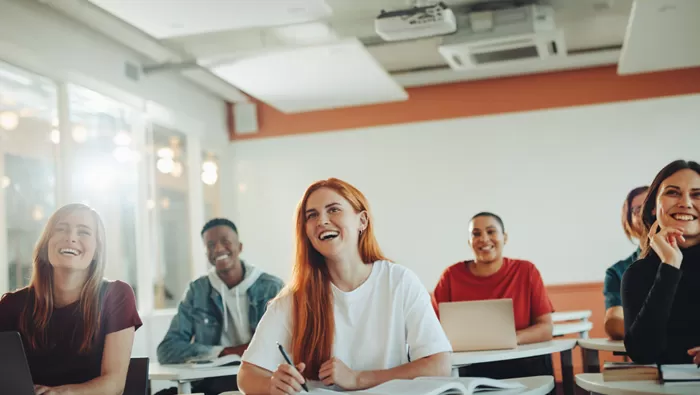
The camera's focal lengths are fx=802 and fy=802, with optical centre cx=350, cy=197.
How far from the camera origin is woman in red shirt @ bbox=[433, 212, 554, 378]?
418 centimetres

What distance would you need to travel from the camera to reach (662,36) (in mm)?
5797

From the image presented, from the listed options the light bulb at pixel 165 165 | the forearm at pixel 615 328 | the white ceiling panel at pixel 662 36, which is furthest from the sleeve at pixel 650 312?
the light bulb at pixel 165 165

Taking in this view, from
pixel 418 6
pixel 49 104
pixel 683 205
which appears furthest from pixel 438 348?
pixel 49 104

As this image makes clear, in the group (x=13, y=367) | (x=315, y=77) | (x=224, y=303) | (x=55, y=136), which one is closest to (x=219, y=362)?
(x=224, y=303)

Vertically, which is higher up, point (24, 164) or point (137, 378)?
point (24, 164)

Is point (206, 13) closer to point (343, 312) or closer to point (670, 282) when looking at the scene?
point (343, 312)

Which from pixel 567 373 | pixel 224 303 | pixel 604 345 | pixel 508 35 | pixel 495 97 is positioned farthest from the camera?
pixel 495 97

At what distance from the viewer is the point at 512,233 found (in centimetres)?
770

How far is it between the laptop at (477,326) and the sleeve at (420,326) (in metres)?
1.18

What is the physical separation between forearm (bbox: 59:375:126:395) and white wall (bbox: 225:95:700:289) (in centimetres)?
528

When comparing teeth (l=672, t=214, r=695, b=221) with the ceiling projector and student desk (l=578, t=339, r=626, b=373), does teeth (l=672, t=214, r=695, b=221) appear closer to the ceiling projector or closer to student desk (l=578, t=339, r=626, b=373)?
student desk (l=578, t=339, r=626, b=373)

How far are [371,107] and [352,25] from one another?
186 centimetres

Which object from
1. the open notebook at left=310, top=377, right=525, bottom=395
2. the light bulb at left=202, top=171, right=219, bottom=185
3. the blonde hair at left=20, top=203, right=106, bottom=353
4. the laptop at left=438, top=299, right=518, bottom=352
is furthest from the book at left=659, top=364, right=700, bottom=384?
the light bulb at left=202, top=171, right=219, bottom=185

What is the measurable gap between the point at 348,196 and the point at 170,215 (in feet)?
17.0
